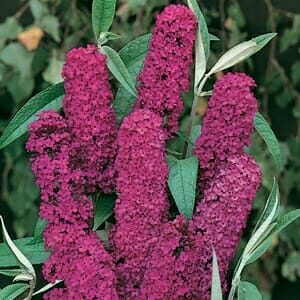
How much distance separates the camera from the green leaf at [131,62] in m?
1.17

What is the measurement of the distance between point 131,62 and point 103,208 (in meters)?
0.18

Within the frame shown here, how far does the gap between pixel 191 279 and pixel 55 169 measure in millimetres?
→ 188

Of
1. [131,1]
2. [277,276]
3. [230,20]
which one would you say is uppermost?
[131,1]

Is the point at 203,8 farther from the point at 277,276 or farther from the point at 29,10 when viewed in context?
the point at 277,276

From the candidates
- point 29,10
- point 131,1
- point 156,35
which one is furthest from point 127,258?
point 29,10

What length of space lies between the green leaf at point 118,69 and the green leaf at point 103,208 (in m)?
0.13

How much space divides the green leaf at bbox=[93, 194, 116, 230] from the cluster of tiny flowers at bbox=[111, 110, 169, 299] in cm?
6

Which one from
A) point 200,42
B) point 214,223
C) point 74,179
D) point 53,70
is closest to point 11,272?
point 74,179

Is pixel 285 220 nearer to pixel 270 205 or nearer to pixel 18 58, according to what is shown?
pixel 270 205

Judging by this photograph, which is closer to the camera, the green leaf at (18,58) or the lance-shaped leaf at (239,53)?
the lance-shaped leaf at (239,53)

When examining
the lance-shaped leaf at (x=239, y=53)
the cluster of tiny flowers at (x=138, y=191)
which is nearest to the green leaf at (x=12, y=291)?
the cluster of tiny flowers at (x=138, y=191)

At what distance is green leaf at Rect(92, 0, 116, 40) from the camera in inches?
45.2

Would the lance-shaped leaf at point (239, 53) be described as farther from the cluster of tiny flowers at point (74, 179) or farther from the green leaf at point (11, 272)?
the green leaf at point (11, 272)

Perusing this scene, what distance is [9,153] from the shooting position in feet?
7.70
